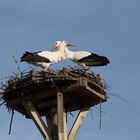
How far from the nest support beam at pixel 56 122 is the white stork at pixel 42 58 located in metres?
1.04

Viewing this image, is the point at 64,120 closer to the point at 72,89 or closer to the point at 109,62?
the point at 72,89

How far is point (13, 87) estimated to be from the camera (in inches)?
458

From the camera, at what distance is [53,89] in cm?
1151

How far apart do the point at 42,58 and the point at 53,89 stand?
4.33 feet

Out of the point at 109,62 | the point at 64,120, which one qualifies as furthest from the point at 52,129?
the point at 109,62

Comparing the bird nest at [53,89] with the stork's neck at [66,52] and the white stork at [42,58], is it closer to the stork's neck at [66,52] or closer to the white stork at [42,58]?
the white stork at [42,58]

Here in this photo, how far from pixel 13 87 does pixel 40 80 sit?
75 cm

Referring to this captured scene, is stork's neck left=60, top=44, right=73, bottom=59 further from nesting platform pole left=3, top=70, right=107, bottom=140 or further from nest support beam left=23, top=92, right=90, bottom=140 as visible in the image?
nest support beam left=23, top=92, right=90, bottom=140

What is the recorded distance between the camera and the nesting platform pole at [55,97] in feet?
37.4

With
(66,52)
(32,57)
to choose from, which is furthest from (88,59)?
(32,57)

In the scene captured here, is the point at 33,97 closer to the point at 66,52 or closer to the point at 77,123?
the point at 77,123

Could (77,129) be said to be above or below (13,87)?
below

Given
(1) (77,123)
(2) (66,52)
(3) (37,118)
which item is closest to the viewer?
(3) (37,118)

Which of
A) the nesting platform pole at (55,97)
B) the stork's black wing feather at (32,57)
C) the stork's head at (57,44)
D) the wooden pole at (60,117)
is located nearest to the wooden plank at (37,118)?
the nesting platform pole at (55,97)
